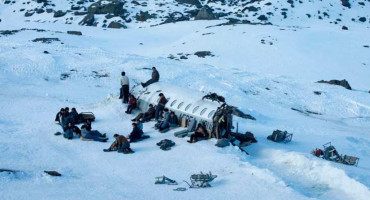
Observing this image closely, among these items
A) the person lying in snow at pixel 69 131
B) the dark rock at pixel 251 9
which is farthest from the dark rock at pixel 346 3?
the person lying in snow at pixel 69 131

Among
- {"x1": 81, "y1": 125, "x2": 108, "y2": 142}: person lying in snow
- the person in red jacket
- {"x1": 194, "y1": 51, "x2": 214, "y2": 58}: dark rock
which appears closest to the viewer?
{"x1": 81, "y1": 125, "x2": 108, "y2": 142}: person lying in snow

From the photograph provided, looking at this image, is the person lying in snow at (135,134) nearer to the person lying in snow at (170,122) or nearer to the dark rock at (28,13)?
the person lying in snow at (170,122)

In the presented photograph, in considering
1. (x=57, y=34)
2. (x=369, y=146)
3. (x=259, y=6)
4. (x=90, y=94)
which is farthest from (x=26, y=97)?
(x=259, y=6)

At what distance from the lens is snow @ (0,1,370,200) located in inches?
602

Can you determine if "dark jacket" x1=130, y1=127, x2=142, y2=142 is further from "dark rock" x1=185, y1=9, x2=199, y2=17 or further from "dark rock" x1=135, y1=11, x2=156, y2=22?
"dark rock" x1=185, y1=9, x2=199, y2=17

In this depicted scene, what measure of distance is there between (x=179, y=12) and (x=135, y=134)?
6984 centimetres

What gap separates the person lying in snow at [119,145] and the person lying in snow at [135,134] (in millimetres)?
1581

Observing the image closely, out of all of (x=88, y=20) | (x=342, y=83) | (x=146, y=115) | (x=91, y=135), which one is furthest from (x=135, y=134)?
(x=88, y=20)

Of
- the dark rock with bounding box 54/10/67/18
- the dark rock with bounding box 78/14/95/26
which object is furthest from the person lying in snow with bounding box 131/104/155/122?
the dark rock with bounding box 54/10/67/18

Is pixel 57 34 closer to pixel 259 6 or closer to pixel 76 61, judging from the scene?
pixel 76 61

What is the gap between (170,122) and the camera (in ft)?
74.3

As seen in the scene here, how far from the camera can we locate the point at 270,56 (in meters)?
50.4

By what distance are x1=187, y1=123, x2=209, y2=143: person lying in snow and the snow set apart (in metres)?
0.43

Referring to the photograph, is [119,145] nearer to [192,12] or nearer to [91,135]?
[91,135]
